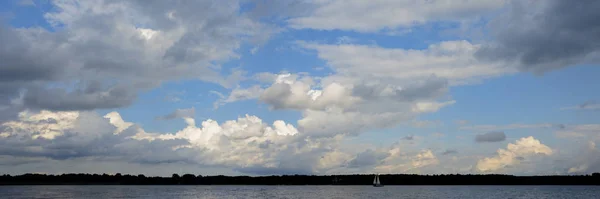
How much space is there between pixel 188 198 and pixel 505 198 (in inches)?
3204

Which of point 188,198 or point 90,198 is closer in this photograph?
point 90,198

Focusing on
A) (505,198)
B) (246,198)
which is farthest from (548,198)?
(246,198)

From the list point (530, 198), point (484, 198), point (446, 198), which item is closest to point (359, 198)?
point (446, 198)

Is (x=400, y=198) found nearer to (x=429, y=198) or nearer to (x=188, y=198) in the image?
(x=429, y=198)

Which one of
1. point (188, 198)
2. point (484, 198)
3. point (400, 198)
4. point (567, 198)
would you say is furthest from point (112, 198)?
point (567, 198)

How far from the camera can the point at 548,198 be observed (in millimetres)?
148250

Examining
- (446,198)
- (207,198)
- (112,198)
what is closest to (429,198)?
(446,198)

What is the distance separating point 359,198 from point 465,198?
89.0 ft

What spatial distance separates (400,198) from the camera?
143m

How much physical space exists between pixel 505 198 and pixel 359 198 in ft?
121

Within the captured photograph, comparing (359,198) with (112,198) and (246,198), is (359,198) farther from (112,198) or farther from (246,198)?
(112,198)

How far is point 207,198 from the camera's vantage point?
481 ft

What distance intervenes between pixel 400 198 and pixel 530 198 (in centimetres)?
3344

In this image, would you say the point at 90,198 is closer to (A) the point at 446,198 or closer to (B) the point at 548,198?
(A) the point at 446,198
